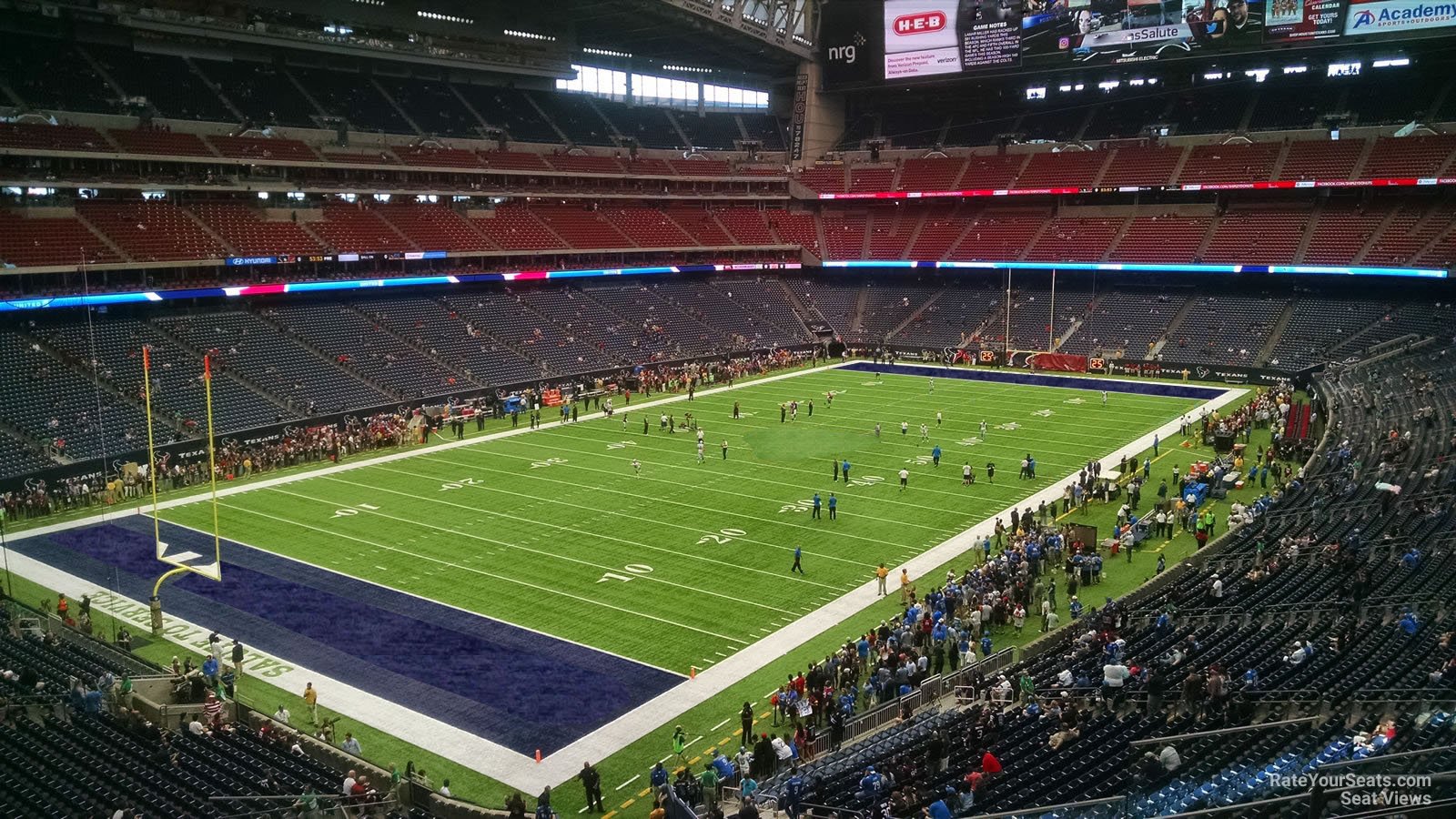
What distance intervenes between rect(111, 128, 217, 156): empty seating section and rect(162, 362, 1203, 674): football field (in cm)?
2023

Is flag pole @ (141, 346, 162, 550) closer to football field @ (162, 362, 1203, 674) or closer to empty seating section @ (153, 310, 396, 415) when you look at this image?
football field @ (162, 362, 1203, 674)

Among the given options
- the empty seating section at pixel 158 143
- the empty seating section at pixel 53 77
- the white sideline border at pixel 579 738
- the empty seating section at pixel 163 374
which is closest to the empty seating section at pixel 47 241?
the empty seating section at pixel 163 374

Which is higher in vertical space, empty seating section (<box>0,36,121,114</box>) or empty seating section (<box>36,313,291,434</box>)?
empty seating section (<box>0,36,121,114</box>)

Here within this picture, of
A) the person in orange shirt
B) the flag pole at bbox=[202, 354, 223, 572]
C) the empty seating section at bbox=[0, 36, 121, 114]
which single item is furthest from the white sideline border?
the empty seating section at bbox=[0, 36, 121, 114]

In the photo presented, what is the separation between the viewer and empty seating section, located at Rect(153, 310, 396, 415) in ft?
144

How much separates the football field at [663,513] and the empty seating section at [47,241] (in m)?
15.3

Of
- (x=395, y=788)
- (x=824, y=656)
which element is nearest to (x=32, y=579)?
(x=395, y=788)

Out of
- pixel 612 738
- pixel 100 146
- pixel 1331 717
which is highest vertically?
pixel 100 146

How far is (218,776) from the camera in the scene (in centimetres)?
1502

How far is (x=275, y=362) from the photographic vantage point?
45.5 meters

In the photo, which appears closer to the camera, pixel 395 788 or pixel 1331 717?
pixel 1331 717

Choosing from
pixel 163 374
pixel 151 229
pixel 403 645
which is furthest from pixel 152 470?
pixel 151 229

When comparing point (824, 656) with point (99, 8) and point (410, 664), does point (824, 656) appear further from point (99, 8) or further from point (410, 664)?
point (99, 8)

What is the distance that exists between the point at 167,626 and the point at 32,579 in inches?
231
